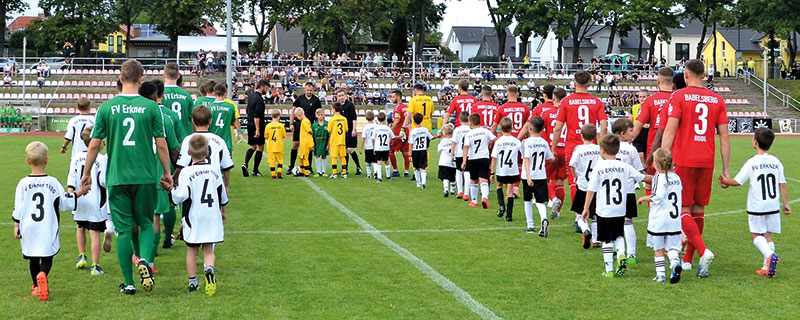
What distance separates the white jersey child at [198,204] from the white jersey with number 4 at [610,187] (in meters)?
3.64

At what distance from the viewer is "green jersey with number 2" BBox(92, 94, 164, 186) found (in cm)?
716

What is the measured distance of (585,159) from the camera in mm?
9703

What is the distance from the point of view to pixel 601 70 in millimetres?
50406

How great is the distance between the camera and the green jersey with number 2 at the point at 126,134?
7.16 meters

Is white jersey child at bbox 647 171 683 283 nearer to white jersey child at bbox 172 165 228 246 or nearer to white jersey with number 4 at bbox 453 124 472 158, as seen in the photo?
white jersey child at bbox 172 165 228 246

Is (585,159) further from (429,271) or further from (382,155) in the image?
(382,155)

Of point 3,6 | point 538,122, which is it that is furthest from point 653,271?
point 3,6

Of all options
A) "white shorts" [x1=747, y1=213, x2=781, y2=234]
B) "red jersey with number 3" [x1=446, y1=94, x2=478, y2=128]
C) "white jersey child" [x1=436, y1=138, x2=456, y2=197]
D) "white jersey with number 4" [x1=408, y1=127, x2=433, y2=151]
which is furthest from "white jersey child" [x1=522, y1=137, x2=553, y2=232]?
"white jersey with number 4" [x1=408, y1=127, x2=433, y2=151]

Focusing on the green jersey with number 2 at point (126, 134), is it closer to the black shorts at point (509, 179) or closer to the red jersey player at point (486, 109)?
the black shorts at point (509, 179)

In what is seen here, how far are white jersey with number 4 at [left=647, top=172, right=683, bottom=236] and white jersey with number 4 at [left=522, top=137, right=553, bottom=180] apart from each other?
271 centimetres

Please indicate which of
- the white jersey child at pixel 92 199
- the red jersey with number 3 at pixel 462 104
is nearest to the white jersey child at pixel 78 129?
the white jersey child at pixel 92 199

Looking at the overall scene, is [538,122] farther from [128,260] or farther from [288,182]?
[288,182]

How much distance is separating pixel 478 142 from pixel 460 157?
1.32 metres

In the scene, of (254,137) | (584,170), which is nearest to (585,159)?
(584,170)
